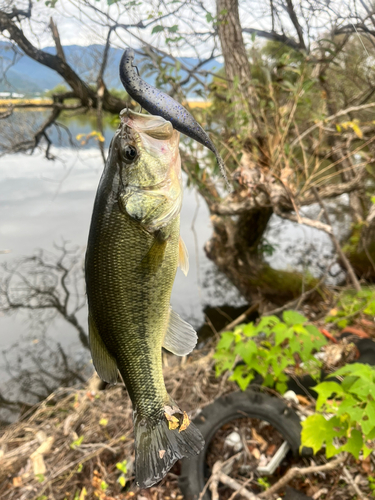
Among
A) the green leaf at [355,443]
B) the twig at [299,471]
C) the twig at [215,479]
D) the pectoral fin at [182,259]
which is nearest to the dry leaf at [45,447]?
the twig at [215,479]

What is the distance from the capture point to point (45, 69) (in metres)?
3.65

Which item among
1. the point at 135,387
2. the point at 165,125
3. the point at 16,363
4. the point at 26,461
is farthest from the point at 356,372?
the point at 16,363

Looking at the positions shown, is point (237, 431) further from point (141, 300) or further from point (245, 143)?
point (245, 143)

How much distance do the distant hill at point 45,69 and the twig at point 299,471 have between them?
3568 mm

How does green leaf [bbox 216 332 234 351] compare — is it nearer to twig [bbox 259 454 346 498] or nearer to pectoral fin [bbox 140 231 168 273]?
twig [bbox 259 454 346 498]

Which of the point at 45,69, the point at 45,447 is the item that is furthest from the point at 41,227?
the point at 45,447

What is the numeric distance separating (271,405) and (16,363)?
4.03 metres

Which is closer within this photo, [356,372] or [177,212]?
[177,212]

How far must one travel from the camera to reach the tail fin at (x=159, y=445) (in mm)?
805

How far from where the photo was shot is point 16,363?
4.68 metres

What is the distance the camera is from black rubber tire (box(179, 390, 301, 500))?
217cm

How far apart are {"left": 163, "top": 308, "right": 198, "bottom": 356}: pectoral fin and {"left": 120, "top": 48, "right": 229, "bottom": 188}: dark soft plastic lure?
20.4 inches

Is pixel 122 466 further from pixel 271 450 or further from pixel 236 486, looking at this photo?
pixel 271 450

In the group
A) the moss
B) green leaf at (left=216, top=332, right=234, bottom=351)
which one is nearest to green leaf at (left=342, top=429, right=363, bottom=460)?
green leaf at (left=216, top=332, right=234, bottom=351)
